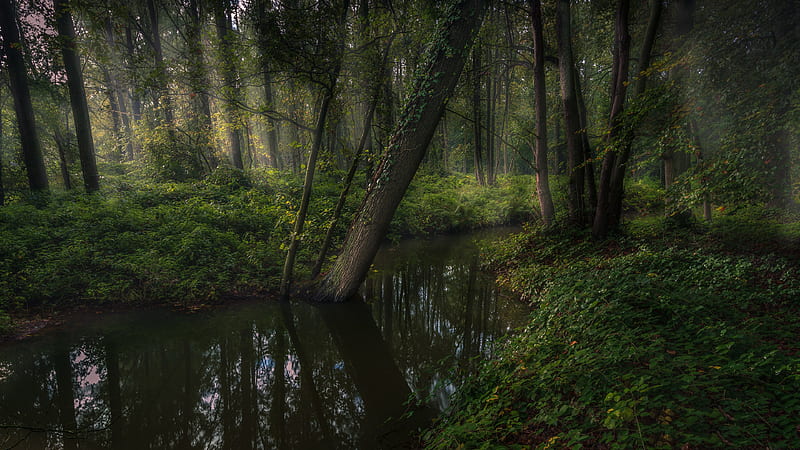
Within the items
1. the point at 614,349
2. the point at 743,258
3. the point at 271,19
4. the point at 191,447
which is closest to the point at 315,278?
the point at 191,447

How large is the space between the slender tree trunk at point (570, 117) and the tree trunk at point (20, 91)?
14.3 meters

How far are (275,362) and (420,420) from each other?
2438 mm

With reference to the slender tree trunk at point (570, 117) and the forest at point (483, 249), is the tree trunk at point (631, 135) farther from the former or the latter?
the slender tree trunk at point (570, 117)

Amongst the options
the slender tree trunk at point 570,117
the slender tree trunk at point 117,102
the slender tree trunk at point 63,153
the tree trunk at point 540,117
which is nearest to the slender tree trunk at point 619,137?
the slender tree trunk at point 570,117

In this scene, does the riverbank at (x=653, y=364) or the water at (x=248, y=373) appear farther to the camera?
the water at (x=248, y=373)

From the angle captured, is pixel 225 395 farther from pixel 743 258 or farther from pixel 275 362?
pixel 743 258

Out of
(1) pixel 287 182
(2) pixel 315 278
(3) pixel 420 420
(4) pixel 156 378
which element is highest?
(1) pixel 287 182

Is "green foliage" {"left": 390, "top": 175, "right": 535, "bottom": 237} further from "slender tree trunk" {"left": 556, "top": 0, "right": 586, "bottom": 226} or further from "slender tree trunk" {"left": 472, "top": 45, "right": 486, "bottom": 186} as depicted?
"slender tree trunk" {"left": 556, "top": 0, "right": 586, "bottom": 226}

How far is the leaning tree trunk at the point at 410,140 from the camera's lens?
5.64m

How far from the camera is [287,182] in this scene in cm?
1278

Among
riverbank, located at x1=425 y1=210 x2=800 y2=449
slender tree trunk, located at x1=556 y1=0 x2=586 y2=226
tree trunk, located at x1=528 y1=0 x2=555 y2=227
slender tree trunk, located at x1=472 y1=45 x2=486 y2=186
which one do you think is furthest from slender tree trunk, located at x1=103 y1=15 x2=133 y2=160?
riverbank, located at x1=425 y1=210 x2=800 y2=449

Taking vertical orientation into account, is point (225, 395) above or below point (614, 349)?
below

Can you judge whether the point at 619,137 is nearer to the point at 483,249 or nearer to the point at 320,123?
the point at 483,249

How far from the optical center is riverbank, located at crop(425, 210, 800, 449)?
2.10m
